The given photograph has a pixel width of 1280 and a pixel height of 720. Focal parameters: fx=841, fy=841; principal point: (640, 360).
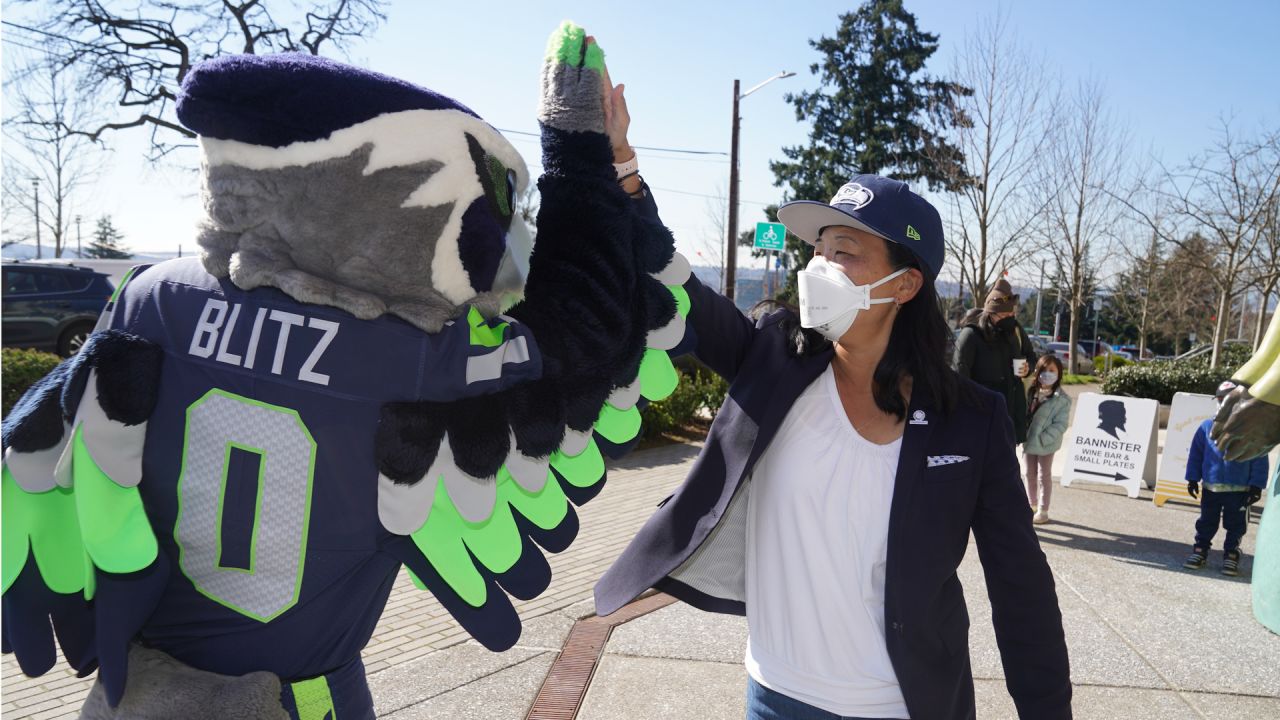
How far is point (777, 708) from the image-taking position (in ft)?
6.30

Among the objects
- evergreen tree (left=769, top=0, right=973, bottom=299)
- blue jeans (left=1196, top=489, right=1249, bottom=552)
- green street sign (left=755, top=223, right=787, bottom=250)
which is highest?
evergreen tree (left=769, top=0, right=973, bottom=299)

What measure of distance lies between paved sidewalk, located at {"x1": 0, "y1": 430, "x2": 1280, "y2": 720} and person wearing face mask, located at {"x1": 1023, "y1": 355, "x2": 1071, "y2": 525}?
0.93 metres

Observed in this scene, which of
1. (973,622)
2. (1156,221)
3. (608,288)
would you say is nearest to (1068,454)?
(973,622)

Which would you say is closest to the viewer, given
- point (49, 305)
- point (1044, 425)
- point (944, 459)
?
point (944, 459)

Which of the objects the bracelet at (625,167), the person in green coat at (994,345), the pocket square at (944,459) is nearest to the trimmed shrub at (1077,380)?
the person in green coat at (994,345)

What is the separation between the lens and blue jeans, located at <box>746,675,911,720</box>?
1.85m

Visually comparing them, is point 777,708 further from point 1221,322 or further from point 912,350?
point 1221,322

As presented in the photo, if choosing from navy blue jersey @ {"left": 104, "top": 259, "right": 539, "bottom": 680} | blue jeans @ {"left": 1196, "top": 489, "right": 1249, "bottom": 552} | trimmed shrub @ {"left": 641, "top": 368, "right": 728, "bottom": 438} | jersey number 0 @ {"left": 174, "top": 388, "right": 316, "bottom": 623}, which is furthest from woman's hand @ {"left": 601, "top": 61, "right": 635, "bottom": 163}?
trimmed shrub @ {"left": 641, "top": 368, "right": 728, "bottom": 438}

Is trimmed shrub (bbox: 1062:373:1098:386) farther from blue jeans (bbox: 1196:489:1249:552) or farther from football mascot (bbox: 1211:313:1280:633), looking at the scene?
football mascot (bbox: 1211:313:1280:633)

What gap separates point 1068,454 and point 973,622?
435 cm

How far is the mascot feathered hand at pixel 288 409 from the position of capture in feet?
4.28

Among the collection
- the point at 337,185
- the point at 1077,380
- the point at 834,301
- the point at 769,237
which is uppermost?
the point at 769,237

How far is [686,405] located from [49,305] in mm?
9642

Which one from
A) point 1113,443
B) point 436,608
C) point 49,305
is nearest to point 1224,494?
point 1113,443
